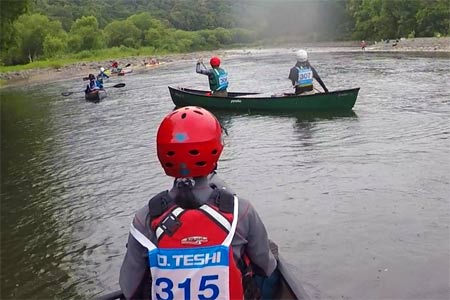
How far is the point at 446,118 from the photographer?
16.6 metres

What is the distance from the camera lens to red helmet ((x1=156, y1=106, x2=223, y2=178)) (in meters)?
2.93

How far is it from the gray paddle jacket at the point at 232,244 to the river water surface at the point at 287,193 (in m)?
3.64

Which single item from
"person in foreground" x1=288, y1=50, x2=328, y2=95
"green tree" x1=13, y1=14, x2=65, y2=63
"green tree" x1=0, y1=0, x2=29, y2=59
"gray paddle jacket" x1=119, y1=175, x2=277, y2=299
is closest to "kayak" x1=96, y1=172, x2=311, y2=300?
"gray paddle jacket" x1=119, y1=175, x2=277, y2=299

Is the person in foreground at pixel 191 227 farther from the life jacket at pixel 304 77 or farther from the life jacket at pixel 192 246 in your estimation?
the life jacket at pixel 304 77

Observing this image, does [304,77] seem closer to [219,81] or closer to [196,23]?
[219,81]

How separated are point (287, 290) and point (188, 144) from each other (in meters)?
1.88

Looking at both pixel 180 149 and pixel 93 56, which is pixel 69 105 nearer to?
pixel 180 149

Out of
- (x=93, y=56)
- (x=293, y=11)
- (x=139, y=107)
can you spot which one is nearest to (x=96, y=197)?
(x=139, y=107)

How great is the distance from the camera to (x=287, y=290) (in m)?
4.24

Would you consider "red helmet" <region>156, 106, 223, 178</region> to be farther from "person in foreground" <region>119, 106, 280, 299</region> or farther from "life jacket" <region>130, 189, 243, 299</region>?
"life jacket" <region>130, 189, 243, 299</region>

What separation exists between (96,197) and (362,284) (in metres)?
6.16

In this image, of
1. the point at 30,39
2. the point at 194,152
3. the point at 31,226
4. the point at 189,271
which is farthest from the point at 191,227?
the point at 30,39

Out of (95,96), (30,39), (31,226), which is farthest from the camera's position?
(30,39)

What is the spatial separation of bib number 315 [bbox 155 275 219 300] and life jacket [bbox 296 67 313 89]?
15742 mm
